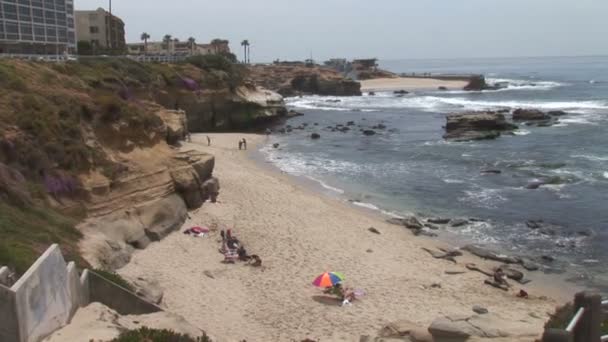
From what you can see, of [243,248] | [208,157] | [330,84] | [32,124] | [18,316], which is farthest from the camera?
[330,84]

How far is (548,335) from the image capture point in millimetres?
5305

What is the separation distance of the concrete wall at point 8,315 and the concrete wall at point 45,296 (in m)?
0.06

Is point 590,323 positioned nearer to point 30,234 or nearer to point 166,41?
point 30,234

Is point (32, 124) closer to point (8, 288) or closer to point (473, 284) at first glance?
point (8, 288)

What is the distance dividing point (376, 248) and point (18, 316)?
49.8ft

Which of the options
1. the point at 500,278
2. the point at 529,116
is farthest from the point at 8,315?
the point at 529,116

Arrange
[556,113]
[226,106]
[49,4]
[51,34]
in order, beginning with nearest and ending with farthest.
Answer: [226,106] < [51,34] < [49,4] < [556,113]

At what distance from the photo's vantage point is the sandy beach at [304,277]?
14.9m

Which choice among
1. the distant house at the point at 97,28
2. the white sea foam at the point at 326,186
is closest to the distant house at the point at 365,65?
the distant house at the point at 97,28

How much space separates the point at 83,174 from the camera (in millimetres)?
19016

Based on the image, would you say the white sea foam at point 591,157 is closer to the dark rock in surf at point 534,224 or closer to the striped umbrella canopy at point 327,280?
the dark rock in surf at point 534,224

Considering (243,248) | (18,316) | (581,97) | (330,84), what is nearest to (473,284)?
(243,248)

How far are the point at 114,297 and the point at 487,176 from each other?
2797cm

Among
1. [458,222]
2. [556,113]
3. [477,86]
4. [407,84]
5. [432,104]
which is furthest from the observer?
[407,84]
